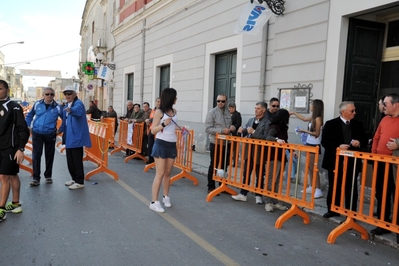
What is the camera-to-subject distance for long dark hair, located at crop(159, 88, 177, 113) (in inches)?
197

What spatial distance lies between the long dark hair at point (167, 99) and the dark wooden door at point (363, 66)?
3.67 metres

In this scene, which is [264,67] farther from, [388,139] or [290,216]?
[290,216]

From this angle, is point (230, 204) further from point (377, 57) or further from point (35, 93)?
point (35, 93)

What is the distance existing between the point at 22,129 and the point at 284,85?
17.9 ft

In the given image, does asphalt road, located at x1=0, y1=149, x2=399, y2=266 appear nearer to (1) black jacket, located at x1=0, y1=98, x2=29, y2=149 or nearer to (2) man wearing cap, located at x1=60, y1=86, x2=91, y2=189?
(2) man wearing cap, located at x1=60, y1=86, x2=91, y2=189

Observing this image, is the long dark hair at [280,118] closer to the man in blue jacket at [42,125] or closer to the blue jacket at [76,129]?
the blue jacket at [76,129]

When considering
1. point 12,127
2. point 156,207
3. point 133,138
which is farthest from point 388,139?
point 133,138

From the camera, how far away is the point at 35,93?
105750mm

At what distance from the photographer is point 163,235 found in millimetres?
4141

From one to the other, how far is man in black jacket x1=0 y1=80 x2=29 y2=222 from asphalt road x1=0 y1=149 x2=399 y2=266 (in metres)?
0.54

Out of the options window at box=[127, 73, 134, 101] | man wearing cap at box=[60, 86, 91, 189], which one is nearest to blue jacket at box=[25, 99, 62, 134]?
man wearing cap at box=[60, 86, 91, 189]

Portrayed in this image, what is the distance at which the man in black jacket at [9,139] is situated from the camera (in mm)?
4418

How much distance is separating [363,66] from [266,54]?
2532 millimetres

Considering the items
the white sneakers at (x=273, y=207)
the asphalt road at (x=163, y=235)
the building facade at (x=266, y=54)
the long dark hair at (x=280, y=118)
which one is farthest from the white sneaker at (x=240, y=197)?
the building facade at (x=266, y=54)
